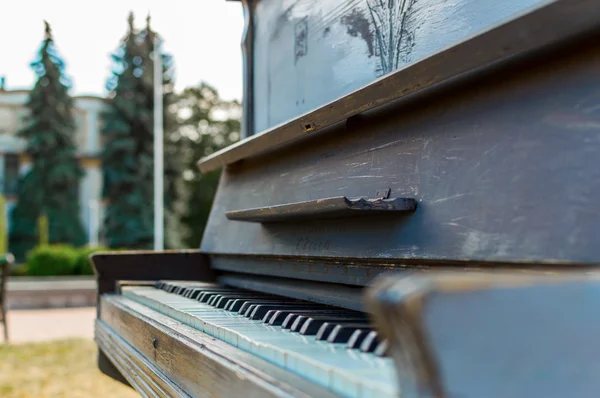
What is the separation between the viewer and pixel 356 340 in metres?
1.03

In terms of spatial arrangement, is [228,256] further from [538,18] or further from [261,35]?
[538,18]

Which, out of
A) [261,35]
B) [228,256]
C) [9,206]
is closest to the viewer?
[228,256]

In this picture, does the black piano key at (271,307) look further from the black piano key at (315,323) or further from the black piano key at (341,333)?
the black piano key at (341,333)

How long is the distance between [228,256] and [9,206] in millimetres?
27377

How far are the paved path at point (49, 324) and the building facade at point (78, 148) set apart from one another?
16.6 meters

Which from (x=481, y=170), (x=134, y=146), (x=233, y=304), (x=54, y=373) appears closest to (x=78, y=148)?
(x=134, y=146)

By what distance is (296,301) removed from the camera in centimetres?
180

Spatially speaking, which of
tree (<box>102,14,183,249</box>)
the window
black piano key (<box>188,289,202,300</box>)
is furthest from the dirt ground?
the window

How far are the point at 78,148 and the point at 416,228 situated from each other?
26.6m

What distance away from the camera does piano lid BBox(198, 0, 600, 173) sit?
0.95m

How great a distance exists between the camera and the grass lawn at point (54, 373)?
433cm

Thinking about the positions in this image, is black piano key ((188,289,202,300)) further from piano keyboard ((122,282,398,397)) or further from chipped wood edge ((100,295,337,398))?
chipped wood edge ((100,295,337,398))

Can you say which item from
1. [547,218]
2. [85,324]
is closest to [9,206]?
[85,324]

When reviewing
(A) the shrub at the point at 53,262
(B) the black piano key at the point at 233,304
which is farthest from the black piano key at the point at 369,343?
(A) the shrub at the point at 53,262
